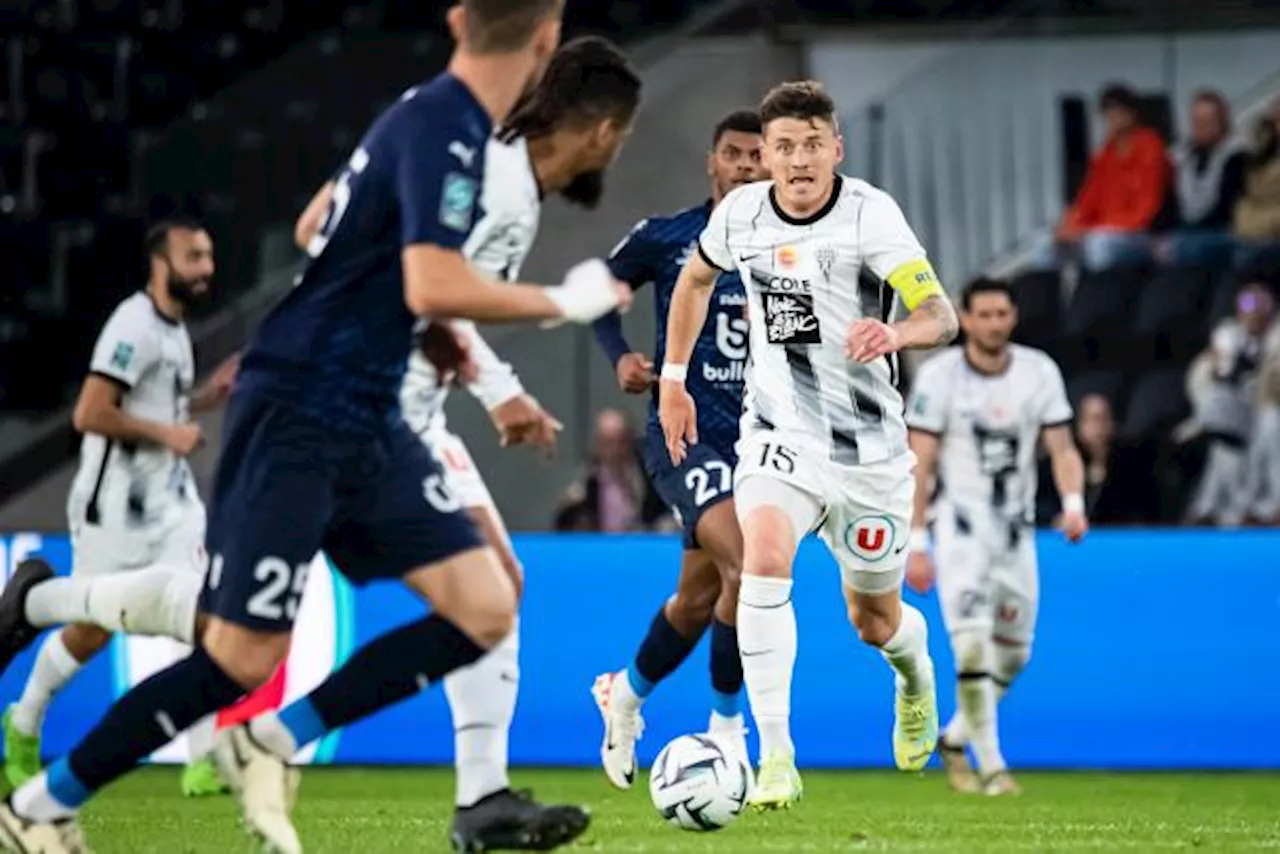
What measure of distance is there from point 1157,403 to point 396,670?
11.0m

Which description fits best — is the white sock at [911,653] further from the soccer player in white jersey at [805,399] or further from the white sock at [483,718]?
the white sock at [483,718]

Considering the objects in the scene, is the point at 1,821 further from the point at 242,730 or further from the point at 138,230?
the point at 138,230

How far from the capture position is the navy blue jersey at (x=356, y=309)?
6.50 meters

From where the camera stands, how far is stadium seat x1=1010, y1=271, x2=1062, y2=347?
57.5 ft

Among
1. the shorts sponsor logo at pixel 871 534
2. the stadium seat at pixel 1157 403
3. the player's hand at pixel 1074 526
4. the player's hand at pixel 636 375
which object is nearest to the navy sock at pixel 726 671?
the player's hand at pixel 636 375

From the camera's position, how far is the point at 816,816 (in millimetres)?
9734

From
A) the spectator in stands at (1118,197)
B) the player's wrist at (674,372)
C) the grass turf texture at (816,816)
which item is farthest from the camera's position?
the spectator in stands at (1118,197)

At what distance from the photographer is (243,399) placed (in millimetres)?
6633

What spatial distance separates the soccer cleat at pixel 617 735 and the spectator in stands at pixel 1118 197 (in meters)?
8.11

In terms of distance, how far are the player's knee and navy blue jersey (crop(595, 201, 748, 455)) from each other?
2.32 m

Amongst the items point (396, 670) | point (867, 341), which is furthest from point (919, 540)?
point (396, 670)

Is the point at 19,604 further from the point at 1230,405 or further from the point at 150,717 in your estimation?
the point at 1230,405

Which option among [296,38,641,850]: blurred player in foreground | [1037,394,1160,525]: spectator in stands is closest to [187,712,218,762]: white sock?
[296,38,641,850]: blurred player in foreground

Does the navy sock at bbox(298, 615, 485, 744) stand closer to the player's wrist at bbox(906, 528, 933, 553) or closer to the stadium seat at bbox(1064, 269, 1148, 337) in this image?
the player's wrist at bbox(906, 528, 933, 553)
